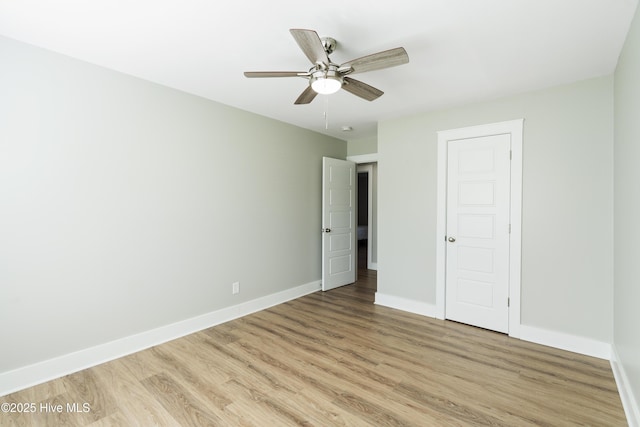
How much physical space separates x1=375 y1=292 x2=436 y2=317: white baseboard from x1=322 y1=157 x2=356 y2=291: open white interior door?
939mm

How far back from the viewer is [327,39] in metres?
2.12

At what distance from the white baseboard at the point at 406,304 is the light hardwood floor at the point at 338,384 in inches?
16.7

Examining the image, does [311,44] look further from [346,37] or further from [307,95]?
[307,95]

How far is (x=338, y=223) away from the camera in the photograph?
4906 millimetres

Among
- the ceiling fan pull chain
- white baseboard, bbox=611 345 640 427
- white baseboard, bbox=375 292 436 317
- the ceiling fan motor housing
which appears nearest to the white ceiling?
the ceiling fan motor housing

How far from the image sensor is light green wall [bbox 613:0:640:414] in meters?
1.79

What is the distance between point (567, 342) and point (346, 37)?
3.27m

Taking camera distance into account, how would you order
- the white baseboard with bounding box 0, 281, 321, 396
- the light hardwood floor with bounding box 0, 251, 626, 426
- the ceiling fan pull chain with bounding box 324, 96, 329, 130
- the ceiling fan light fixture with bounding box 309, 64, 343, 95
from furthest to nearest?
the ceiling fan pull chain with bounding box 324, 96, 329, 130, the white baseboard with bounding box 0, 281, 321, 396, the ceiling fan light fixture with bounding box 309, 64, 343, 95, the light hardwood floor with bounding box 0, 251, 626, 426

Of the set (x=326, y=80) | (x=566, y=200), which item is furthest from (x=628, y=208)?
(x=326, y=80)

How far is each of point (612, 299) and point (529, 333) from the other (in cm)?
74

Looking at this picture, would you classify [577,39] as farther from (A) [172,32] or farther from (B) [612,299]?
(A) [172,32]

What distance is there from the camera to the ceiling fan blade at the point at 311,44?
65.2 inches

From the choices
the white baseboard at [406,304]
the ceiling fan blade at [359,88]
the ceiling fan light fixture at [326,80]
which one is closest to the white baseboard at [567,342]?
the white baseboard at [406,304]

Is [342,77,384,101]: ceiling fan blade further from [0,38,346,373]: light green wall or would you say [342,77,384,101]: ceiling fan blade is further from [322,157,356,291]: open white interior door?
[322,157,356,291]: open white interior door
